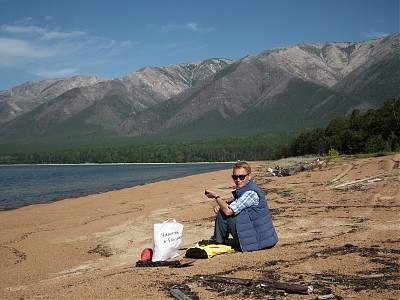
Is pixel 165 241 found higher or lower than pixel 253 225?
lower

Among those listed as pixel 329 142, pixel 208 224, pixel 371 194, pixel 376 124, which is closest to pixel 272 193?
pixel 371 194

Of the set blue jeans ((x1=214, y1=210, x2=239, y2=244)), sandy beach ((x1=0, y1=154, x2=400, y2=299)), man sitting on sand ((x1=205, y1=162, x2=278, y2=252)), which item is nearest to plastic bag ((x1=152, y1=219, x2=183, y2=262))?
sandy beach ((x1=0, y1=154, x2=400, y2=299))

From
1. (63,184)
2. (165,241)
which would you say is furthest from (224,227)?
(63,184)

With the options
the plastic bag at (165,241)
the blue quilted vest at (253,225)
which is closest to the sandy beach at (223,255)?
Result: the blue quilted vest at (253,225)

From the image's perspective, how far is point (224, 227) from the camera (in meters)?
8.77

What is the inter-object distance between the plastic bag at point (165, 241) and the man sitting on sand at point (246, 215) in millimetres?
975

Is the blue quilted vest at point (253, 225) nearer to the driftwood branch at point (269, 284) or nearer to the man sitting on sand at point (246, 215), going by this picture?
the man sitting on sand at point (246, 215)

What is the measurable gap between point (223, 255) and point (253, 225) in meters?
0.82

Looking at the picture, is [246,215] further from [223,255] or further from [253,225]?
[223,255]

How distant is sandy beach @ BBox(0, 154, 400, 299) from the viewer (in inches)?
246

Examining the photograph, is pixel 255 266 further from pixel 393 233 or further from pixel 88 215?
pixel 88 215

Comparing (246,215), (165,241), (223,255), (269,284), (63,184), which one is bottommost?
(63,184)

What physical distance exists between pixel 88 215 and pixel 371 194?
12.9 metres

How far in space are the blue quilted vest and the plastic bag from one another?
51.2 inches
